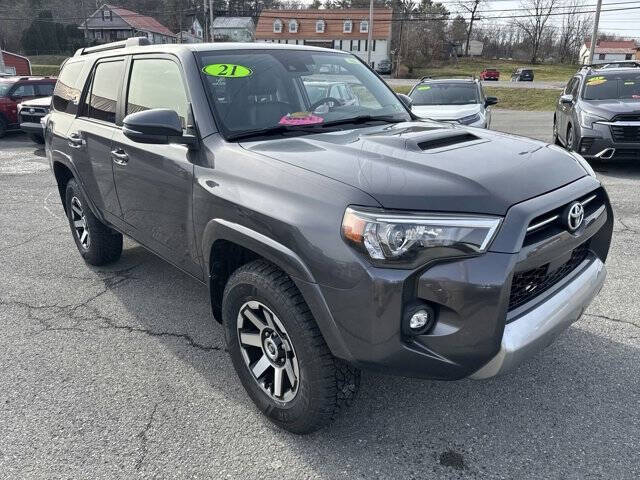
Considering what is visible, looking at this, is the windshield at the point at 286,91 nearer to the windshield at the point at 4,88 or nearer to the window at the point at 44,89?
the window at the point at 44,89

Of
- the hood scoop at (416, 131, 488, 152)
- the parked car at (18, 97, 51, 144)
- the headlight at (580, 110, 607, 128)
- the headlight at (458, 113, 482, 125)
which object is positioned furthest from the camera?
the parked car at (18, 97, 51, 144)

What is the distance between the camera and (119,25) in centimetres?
7462

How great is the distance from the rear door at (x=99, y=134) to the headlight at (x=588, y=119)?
748cm

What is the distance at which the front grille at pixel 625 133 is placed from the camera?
26.1ft

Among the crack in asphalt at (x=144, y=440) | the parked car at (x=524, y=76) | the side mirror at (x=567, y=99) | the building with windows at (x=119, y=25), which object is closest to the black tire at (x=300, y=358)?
the crack in asphalt at (x=144, y=440)

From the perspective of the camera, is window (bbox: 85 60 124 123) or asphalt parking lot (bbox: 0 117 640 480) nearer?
asphalt parking lot (bbox: 0 117 640 480)

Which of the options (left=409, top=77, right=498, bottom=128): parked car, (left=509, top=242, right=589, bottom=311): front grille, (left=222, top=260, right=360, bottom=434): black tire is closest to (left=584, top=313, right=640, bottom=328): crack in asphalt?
(left=509, top=242, right=589, bottom=311): front grille

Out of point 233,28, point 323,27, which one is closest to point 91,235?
point 323,27

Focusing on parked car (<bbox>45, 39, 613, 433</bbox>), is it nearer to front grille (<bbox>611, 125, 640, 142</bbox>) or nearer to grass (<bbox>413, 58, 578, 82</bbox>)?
front grille (<bbox>611, 125, 640, 142</bbox>)

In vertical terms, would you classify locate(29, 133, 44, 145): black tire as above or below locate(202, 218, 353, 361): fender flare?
below

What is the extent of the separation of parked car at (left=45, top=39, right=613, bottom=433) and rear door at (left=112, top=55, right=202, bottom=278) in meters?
0.01

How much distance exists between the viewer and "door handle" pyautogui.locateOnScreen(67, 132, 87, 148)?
4199 millimetres

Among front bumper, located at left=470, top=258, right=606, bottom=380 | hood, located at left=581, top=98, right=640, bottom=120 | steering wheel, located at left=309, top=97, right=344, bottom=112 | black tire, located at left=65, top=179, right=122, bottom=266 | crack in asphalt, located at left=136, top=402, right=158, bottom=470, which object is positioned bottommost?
crack in asphalt, located at left=136, top=402, right=158, bottom=470

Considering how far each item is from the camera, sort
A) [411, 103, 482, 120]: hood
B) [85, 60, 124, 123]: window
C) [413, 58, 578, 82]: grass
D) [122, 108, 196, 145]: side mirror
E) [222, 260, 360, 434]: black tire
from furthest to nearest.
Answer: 1. [413, 58, 578, 82]: grass
2. [411, 103, 482, 120]: hood
3. [85, 60, 124, 123]: window
4. [122, 108, 196, 145]: side mirror
5. [222, 260, 360, 434]: black tire
